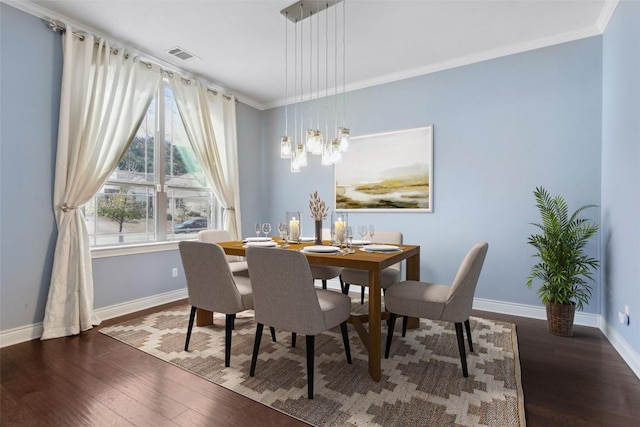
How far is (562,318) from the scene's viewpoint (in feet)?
8.65

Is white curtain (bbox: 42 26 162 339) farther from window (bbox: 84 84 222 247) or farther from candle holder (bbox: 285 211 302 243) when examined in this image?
candle holder (bbox: 285 211 302 243)

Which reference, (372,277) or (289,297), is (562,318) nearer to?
(372,277)

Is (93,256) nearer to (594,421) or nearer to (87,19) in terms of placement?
(87,19)

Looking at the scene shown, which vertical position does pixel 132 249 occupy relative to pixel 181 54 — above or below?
below

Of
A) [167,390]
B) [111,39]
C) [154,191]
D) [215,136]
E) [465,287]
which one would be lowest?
[167,390]

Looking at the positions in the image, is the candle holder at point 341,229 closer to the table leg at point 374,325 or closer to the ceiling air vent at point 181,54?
the table leg at point 374,325

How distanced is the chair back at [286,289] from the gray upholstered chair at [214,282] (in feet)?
0.94

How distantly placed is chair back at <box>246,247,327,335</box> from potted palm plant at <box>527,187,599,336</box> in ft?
7.07

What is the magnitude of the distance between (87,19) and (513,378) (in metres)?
4.31

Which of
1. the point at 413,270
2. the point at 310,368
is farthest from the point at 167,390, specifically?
the point at 413,270

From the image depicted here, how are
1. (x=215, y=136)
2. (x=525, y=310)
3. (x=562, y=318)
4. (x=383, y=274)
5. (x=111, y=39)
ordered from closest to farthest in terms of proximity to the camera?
(x=562, y=318)
(x=383, y=274)
(x=111, y=39)
(x=525, y=310)
(x=215, y=136)

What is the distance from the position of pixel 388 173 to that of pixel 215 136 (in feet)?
7.57

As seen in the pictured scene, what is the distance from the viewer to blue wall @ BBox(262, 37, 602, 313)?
9.52ft

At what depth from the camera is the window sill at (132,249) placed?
300 cm
